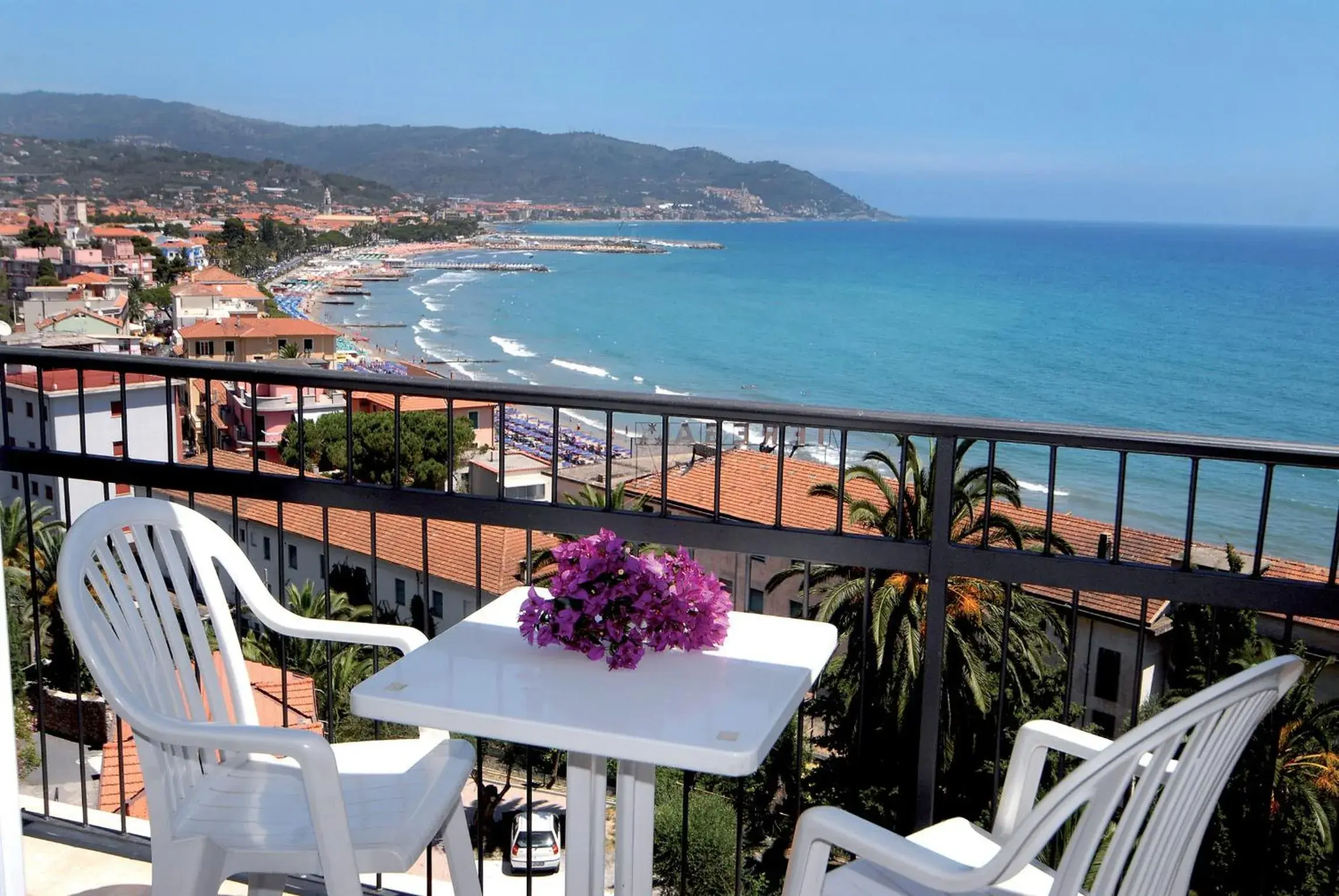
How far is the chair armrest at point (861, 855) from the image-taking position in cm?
133

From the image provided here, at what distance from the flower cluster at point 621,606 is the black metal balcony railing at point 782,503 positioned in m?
0.20

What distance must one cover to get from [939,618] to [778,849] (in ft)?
36.3

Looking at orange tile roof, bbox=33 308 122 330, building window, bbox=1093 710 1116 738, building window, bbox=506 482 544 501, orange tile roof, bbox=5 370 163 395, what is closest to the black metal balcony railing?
building window, bbox=1093 710 1116 738

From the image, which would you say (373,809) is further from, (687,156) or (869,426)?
(687,156)

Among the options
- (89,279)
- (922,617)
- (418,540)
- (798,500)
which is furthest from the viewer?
(89,279)

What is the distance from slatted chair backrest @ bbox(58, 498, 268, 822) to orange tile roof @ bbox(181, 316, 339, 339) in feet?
161

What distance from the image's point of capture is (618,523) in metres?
2.21

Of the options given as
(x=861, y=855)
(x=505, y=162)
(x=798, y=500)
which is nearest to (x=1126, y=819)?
(x=861, y=855)

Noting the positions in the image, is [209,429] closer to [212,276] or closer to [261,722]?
[261,722]

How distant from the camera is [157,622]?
1.96m

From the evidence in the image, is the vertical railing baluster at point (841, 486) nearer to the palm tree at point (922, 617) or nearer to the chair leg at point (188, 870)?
the chair leg at point (188, 870)

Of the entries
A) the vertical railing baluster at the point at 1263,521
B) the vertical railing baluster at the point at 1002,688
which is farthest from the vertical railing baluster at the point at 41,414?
the vertical railing baluster at the point at 1263,521

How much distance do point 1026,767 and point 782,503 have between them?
648mm

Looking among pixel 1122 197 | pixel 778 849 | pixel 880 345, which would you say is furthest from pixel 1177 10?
pixel 778 849
